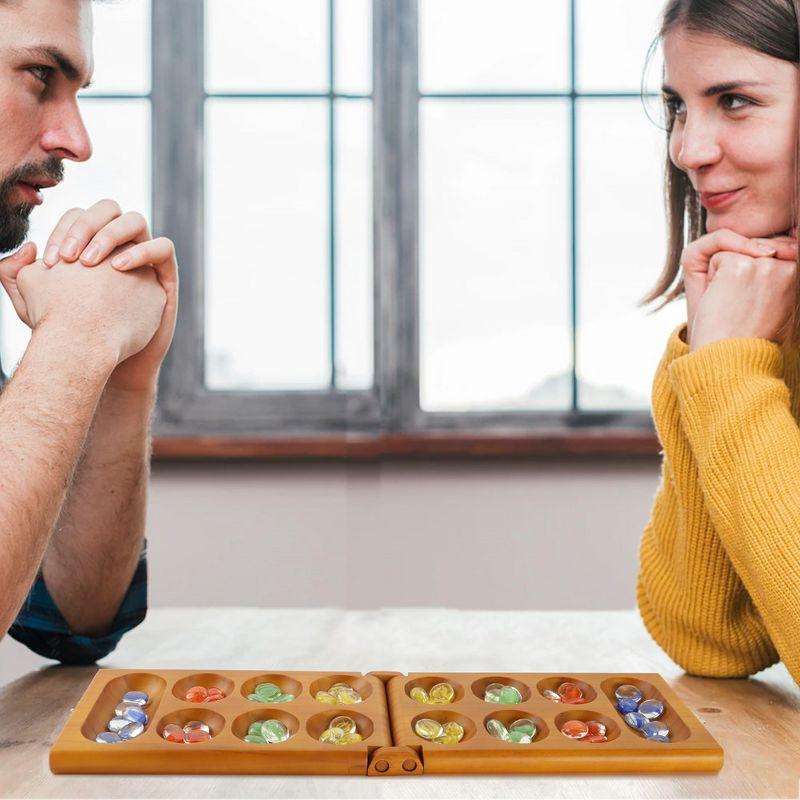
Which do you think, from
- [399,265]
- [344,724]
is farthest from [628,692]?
[399,265]

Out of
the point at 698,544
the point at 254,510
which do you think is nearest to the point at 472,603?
the point at 254,510

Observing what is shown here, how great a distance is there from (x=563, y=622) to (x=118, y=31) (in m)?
1.90

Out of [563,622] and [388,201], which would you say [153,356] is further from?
[388,201]

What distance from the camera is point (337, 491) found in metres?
2.23

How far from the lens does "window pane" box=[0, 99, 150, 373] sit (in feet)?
7.72

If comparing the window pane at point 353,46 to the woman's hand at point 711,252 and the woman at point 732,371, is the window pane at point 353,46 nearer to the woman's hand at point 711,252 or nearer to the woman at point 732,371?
the woman at point 732,371

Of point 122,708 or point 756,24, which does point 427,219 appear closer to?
point 756,24

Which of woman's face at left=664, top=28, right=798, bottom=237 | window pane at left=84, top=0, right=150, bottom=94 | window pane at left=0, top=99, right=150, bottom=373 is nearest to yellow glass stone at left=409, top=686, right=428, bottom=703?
woman's face at left=664, top=28, right=798, bottom=237

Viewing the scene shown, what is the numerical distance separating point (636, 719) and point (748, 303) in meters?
0.51

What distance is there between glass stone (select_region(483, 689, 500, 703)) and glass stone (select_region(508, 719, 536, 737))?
0.04 meters

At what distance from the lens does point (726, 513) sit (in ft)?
3.06

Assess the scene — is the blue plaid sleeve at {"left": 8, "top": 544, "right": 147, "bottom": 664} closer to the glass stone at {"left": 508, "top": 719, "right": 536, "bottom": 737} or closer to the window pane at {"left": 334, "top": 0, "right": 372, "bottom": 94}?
the glass stone at {"left": 508, "top": 719, "right": 536, "bottom": 737}

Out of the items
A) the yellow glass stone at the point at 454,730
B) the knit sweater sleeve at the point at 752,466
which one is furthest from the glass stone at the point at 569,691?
the knit sweater sleeve at the point at 752,466

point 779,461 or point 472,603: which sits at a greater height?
point 779,461
